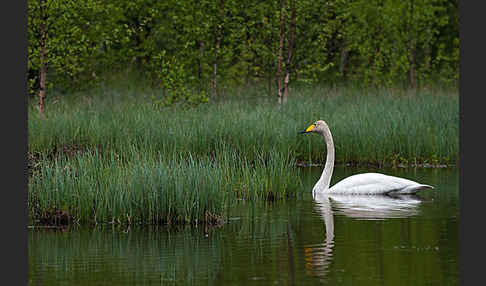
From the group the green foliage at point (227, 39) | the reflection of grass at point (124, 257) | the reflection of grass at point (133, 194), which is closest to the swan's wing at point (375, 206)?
the reflection of grass at point (133, 194)

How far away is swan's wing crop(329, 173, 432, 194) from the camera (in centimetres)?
1596

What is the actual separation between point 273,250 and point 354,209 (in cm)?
399

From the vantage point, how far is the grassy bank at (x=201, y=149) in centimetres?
1285

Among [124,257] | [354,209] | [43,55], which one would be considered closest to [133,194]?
[124,257]

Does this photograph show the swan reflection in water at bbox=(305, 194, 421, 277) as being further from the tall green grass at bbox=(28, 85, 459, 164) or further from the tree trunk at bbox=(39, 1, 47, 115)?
the tree trunk at bbox=(39, 1, 47, 115)

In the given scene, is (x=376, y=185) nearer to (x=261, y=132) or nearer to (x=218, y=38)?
(x=261, y=132)

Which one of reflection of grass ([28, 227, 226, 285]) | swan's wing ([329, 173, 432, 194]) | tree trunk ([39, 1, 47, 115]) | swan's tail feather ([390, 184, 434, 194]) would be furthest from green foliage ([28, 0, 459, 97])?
reflection of grass ([28, 227, 226, 285])

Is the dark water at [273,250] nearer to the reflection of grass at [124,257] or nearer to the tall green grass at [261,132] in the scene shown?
the reflection of grass at [124,257]

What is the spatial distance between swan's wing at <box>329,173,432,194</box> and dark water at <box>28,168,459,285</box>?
1.10 m

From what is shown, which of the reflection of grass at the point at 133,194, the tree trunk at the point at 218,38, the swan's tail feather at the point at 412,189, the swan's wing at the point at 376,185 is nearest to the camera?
the reflection of grass at the point at 133,194

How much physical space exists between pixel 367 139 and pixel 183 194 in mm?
8652

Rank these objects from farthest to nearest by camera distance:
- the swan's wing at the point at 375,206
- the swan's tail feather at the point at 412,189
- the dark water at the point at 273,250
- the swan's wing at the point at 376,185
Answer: the swan's wing at the point at 376,185, the swan's tail feather at the point at 412,189, the swan's wing at the point at 375,206, the dark water at the point at 273,250

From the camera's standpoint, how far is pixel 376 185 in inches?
633

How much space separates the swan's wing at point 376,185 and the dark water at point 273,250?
1103 mm
